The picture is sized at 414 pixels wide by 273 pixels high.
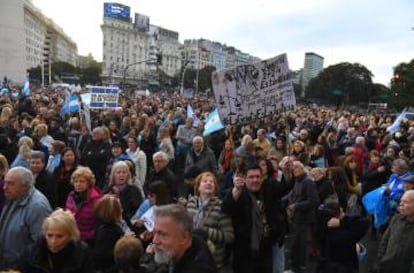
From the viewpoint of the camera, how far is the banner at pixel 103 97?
Answer: 15039mm

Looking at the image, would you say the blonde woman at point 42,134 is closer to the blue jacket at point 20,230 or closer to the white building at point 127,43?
the blue jacket at point 20,230

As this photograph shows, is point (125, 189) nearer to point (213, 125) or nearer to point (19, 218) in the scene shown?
point (19, 218)

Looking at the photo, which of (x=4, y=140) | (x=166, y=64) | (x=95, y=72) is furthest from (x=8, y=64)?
(x=166, y=64)

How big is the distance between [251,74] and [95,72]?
114138mm

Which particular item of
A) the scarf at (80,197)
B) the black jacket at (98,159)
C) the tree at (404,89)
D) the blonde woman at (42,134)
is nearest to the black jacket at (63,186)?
the scarf at (80,197)

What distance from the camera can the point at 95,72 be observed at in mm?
117750

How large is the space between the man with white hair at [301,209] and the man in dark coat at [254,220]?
1105 mm

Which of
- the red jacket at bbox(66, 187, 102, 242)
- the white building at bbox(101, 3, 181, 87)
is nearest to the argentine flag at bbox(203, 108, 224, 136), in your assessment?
the red jacket at bbox(66, 187, 102, 242)

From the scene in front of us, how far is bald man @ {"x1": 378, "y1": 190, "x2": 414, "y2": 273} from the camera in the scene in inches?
177

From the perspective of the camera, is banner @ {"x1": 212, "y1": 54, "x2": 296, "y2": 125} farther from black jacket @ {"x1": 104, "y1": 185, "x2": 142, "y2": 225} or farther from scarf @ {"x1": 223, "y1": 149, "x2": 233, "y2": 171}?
black jacket @ {"x1": 104, "y1": 185, "x2": 142, "y2": 225}

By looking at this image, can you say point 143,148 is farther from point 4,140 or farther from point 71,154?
point 71,154

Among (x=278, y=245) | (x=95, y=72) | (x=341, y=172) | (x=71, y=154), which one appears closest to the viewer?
(x=278, y=245)

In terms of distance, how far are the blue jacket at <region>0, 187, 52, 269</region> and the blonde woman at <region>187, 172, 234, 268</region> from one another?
137 cm

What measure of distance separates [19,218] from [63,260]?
0.96m
